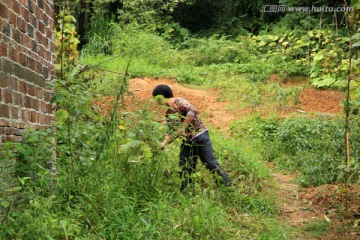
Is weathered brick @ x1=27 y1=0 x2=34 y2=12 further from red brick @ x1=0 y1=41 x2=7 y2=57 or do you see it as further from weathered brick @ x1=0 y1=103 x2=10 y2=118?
weathered brick @ x1=0 y1=103 x2=10 y2=118

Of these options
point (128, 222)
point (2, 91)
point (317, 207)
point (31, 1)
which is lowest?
point (317, 207)

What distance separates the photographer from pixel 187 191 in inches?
204

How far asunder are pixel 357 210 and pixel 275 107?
6.16 meters

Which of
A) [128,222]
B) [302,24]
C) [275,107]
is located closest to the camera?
[128,222]

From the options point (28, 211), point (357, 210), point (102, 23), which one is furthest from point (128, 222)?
point (102, 23)

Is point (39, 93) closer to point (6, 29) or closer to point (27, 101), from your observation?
point (27, 101)

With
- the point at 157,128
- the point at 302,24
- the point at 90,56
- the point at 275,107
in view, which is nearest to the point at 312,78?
the point at 275,107

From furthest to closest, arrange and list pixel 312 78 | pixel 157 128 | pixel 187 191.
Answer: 1. pixel 312 78
2. pixel 187 191
3. pixel 157 128

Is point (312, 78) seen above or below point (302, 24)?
below

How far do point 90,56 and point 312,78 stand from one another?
749 centimetres

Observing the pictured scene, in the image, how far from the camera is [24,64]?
3.71 m

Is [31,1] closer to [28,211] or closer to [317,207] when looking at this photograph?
[28,211]

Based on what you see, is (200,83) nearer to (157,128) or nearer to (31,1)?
(157,128)

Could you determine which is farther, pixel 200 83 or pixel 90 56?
pixel 90 56
